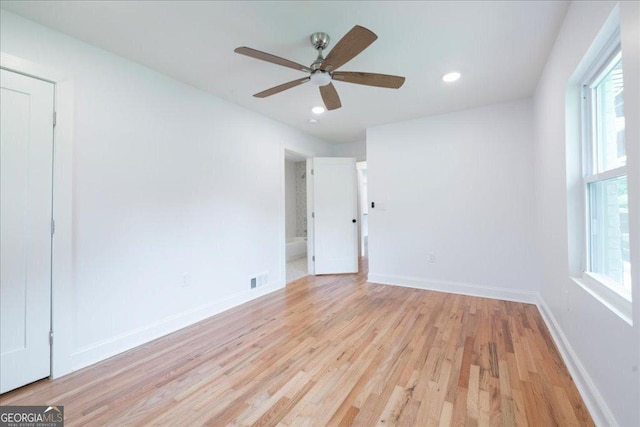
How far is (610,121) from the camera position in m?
1.61

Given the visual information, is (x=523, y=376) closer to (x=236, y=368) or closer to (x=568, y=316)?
(x=568, y=316)

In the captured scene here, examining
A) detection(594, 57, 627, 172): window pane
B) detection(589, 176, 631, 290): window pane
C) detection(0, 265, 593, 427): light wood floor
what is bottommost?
detection(0, 265, 593, 427): light wood floor

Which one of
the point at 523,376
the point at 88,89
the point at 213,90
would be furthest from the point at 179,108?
the point at 523,376

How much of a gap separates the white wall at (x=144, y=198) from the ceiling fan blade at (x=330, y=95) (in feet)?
4.72

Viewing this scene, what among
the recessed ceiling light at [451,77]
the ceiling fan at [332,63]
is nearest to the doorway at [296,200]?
the recessed ceiling light at [451,77]

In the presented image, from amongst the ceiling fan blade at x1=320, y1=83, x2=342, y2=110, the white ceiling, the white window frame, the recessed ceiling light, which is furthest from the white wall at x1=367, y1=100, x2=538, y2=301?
the ceiling fan blade at x1=320, y1=83, x2=342, y2=110

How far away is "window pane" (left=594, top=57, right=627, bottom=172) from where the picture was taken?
1460mm

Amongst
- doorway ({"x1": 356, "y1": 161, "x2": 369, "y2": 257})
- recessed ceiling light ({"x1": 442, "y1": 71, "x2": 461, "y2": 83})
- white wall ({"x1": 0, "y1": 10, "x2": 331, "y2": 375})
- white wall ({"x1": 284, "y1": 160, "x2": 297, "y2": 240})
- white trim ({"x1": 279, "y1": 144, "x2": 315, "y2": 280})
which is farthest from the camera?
white wall ({"x1": 284, "y1": 160, "x2": 297, "y2": 240})

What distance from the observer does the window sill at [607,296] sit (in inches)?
49.1

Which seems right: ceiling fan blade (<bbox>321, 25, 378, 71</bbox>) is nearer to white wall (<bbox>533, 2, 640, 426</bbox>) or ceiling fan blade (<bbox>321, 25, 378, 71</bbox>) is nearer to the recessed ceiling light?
white wall (<bbox>533, 2, 640, 426</bbox>)

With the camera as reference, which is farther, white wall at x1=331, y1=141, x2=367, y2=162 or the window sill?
white wall at x1=331, y1=141, x2=367, y2=162

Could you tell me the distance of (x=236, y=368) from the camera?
6.36 feet

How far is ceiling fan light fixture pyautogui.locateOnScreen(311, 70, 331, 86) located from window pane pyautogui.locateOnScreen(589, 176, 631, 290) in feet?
6.00

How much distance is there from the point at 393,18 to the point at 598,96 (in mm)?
1438
